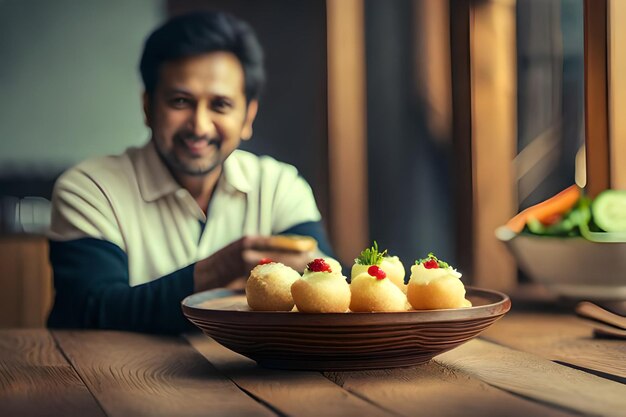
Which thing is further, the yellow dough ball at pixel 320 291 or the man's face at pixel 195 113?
the man's face at pixel 195 113

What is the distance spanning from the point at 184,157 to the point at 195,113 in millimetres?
110

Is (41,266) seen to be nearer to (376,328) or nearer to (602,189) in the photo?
(602,189)

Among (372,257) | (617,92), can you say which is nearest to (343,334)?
(372,257)

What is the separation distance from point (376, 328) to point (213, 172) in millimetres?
1171

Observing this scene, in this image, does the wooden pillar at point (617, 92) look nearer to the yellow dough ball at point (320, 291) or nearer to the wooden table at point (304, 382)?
the wooden table at point (304, 382)

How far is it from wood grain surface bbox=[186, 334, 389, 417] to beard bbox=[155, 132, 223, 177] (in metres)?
0.89

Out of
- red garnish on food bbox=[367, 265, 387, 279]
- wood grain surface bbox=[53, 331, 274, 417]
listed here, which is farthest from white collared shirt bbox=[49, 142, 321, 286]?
red garnish on food bbox=[367, 265, 387, 279]

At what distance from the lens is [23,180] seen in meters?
2.60

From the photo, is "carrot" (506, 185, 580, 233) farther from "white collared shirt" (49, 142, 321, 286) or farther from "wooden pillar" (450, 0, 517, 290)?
"white collared shirt" (49, 142, 321, 286)

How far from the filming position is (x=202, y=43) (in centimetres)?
223

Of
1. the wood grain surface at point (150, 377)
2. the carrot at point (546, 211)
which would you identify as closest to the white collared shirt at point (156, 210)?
the wood grain surface at point (150, 377)

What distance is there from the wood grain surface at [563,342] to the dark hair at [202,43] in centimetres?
92

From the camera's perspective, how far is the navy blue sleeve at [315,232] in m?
2.28

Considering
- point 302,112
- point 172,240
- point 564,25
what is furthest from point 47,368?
point 564,25
